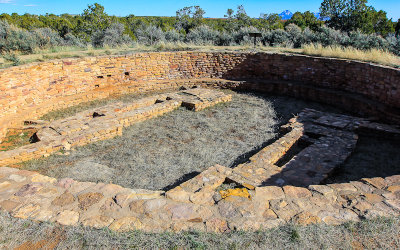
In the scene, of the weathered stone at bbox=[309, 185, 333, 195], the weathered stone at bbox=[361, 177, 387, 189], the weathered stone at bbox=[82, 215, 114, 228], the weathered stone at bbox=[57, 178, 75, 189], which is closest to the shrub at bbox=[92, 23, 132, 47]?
the weathered stone at bbox=[57, 178, 75, 189]

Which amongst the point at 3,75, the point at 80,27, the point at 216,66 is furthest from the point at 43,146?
the point at 80,27

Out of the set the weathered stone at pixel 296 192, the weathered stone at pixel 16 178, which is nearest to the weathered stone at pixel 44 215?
the weathered stone at pixel 16 178

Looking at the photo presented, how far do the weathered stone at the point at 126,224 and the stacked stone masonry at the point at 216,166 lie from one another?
0.01 m

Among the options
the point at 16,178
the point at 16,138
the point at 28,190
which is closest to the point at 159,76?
the point at 16,138

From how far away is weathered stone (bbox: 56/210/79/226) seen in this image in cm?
303

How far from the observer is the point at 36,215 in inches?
125

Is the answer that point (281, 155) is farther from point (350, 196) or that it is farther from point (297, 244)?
point (297, 244)

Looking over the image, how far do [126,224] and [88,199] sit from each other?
0.75 meters

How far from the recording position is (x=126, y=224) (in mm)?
3010

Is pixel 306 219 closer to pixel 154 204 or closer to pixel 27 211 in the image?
pixel 154 204

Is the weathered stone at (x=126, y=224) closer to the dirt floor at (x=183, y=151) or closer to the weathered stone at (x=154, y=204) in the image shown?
the weathered stone at (x=154, y=204)

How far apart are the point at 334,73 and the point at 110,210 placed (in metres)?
8.94

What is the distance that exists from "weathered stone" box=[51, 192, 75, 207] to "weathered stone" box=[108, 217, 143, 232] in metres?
0.78

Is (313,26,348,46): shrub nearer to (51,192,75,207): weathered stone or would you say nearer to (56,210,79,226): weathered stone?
(51,192,75,207): weathered stone
